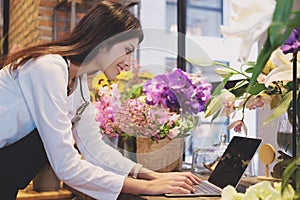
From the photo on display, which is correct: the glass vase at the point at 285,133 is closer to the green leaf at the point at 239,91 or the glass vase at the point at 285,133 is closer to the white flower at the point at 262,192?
the green leaf at the point at 239,91

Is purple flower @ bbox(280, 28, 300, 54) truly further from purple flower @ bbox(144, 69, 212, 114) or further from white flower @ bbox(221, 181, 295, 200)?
purple flower @ bbox(144, 69, 212, 114)

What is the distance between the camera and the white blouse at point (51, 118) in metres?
1.42

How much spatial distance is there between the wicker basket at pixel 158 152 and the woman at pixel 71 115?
0.25 ft

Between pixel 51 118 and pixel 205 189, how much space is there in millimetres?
500

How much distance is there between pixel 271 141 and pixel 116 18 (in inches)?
31.2

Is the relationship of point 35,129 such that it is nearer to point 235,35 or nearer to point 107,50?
point 107,50

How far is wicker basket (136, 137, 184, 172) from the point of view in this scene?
172 cm

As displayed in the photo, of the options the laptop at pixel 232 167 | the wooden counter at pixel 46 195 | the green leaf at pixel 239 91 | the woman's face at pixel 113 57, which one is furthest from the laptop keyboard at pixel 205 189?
the wooden counter at pixel 46 195

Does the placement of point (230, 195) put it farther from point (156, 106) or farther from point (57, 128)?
point (156, 106)

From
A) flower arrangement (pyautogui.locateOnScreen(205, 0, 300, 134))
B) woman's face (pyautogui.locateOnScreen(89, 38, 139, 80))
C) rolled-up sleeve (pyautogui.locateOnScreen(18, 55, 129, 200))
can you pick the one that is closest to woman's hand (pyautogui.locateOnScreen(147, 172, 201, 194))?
rolled-up sleeve (pyautogui.locateOnScreen(18, 55, 129, 200))

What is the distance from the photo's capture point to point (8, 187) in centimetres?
164

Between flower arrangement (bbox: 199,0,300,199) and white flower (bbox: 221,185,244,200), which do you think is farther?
white flower (bbox: 221,185,244,200)

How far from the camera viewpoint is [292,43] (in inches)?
26.5

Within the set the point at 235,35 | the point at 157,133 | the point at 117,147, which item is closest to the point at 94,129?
the point at 117,147
